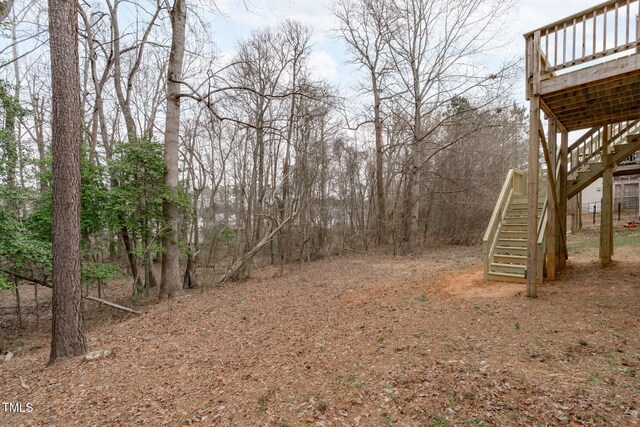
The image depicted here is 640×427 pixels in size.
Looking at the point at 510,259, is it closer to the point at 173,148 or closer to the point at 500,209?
the point at 500,209

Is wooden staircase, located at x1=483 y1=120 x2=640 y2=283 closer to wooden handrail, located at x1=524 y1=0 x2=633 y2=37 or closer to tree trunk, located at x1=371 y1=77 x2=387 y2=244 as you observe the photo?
wooden handrail, located at x1=524 y1=0 x2=633 y2=37

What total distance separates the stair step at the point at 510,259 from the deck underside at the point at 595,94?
3015mm

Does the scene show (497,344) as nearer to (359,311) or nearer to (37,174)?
(359,311)

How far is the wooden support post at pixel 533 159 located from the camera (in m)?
5.00

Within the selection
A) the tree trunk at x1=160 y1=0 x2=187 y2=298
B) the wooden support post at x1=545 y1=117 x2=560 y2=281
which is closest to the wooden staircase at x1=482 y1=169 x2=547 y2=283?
the wooden support post at x1=545 y1=117 x2=560 y2=281

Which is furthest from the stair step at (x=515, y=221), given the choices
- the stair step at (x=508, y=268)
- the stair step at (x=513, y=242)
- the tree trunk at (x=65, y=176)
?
the tree trunk at (x=65, y=176)

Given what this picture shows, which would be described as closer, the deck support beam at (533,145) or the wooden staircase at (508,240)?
the deck support beam at (533,145)

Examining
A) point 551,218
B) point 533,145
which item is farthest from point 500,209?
point 533,145

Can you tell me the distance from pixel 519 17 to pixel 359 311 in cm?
1253

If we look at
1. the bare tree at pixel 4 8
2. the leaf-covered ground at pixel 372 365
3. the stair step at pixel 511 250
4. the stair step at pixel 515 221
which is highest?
the bare tree at pixel 4 8

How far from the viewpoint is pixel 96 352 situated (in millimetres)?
4508

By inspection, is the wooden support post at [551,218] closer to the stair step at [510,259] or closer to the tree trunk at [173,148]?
the stair step at [510,259]

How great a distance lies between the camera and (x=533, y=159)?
17.1 feet

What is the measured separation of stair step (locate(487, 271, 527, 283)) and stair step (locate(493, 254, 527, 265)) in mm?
459
